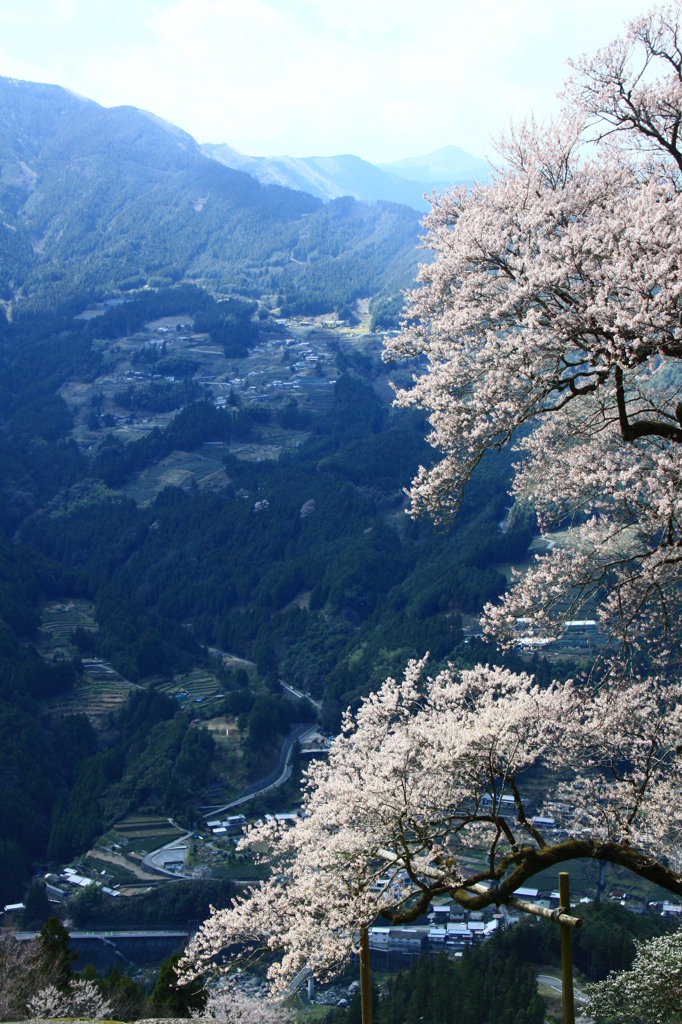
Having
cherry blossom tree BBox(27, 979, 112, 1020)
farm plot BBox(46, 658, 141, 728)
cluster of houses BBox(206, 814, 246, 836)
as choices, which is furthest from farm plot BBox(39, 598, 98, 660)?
cherry blossom tree BBox(27, 979, 112, 1020)

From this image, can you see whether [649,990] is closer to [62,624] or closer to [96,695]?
[96,695]

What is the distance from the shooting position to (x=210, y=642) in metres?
126

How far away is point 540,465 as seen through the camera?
40.7 feet

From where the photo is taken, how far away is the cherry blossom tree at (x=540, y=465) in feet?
31.9

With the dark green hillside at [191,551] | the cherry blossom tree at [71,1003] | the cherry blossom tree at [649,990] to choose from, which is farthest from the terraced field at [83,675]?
the cherry blossom tree at [649,990]

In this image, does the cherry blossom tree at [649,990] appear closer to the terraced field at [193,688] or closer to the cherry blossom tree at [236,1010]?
the cherry blossom tree at [236,1010]

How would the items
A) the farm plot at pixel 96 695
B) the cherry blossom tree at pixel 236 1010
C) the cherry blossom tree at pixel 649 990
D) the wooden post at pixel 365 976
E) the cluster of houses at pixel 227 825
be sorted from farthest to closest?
the farm plot at pixel 96 695 < the cluster of houses at pixel 227 825 < the cherry blossom tree at pixel 236 1010 < the cherry blossom tree at pixel 649 990 < the wooden post at pixel 365 976

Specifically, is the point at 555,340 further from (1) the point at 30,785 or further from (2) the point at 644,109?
(1) the point at 30,785

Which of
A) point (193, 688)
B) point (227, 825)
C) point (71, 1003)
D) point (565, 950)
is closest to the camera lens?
point (565, 950)

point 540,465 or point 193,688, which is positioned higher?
point 540,465

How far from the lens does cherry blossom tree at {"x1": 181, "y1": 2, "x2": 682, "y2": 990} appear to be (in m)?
9.73

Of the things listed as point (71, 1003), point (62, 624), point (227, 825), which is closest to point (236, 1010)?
point (71, 1003)

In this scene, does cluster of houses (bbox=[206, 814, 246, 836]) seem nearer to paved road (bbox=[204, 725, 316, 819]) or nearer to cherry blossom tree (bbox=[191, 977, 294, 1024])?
paved road (bbox=[204, 725, 316, 819])

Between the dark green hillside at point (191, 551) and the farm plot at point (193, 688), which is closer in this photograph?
the dark green hillside at point (191, 551)
